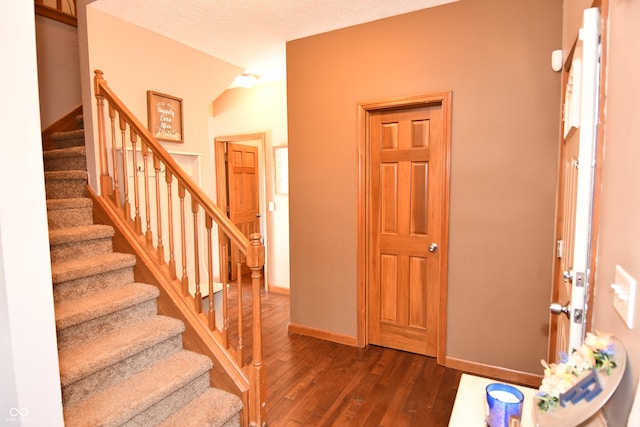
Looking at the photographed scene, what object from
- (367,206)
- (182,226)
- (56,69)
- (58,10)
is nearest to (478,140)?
(367,206)

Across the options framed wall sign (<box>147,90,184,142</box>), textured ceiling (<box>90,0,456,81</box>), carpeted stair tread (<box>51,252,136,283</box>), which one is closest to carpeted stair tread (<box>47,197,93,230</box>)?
carpeted stair tread (<box>51,252,136,283</box>)

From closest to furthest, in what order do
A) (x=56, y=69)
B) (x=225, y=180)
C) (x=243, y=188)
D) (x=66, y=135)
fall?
(x=66, y=135)
(x=56, y=69)
(x=225, y=180)
(x=243, y=188)

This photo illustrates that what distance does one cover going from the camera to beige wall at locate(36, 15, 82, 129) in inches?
119

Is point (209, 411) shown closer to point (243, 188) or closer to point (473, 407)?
point (473, 407)

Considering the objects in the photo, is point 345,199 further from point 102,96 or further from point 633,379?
point 633,379

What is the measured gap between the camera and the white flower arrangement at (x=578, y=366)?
78cm

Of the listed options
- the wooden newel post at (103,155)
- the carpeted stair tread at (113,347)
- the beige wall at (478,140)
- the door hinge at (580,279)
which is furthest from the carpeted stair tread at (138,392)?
the door hinge at (580,279)

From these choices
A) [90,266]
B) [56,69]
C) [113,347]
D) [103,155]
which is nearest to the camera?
[113,347]

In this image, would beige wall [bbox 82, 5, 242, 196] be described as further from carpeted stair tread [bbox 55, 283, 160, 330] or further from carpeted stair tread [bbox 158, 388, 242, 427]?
carpeted stair tread [bbox 158, 388, 242, 427]

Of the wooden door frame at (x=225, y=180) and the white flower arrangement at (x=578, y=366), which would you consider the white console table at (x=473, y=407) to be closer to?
the white flower arrangement at (x=578, y=366)

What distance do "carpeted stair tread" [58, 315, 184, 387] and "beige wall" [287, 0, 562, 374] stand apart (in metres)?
1.50

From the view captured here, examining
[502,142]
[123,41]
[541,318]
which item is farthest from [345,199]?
[123,41]

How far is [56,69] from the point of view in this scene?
3.11 meters

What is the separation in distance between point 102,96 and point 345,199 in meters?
1.97
